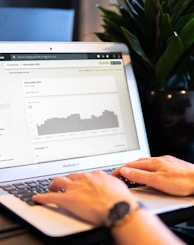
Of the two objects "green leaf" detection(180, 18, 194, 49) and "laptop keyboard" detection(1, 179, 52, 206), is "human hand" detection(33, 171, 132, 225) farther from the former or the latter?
"green leaf" detection(180, 18, 194, 49)

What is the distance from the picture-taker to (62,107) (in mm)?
998

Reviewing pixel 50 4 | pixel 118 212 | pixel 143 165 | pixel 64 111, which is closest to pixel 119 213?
pixel 118 212

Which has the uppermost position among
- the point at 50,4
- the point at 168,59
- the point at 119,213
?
the point at 50,4

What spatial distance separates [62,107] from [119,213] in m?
0.44

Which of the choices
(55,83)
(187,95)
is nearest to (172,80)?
(187,95)

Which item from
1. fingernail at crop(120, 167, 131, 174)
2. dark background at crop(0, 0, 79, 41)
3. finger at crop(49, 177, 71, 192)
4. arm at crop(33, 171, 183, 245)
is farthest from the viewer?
dark background at crop(0, 0, 79, 41)

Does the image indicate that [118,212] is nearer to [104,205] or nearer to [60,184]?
[104,205]

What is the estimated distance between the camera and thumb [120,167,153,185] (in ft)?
2.67

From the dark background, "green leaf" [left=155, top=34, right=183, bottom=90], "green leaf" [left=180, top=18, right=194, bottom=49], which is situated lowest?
"green leaf" [left=155, top=34, right=183, bottom=90]

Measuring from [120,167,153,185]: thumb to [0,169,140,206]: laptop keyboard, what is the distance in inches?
1.7

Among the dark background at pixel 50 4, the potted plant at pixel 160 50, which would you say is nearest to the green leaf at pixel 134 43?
the potted plant at pixel 160 50

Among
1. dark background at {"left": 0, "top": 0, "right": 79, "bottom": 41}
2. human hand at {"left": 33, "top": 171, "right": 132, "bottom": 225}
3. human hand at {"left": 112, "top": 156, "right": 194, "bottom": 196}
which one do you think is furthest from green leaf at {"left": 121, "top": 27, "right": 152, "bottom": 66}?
dark background at {"left": 0, "top": 0, "right": 79, "bottom": 41}

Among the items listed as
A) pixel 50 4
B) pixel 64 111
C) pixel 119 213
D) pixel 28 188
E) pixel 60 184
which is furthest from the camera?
pixel 50 4

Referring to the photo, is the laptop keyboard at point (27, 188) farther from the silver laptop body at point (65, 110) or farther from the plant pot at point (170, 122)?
the plant pot at point (170, 122)
